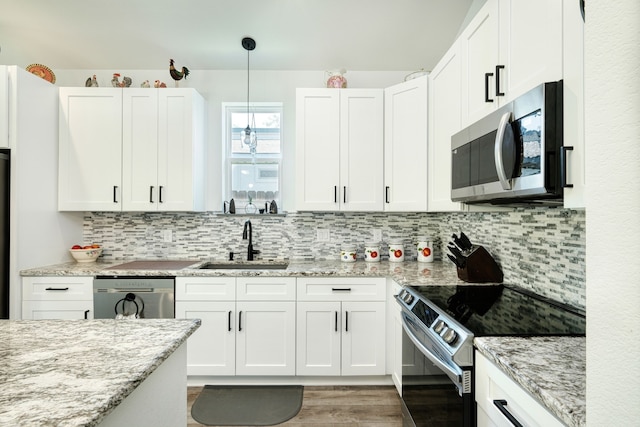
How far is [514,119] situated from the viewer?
51.3 inches

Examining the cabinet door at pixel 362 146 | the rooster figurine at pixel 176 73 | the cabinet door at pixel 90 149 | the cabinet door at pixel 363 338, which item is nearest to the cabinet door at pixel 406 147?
the cabinet door at pixel 362 146

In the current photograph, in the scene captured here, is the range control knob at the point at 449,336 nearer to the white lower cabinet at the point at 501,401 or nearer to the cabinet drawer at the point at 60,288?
the white lower cabinet at the point at 501,401

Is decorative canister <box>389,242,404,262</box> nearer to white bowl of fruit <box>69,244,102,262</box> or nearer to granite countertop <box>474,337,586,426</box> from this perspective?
granite countertop <box>474,337,586,426</box>

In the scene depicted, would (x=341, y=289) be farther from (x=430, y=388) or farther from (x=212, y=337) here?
(x=430, y=388)

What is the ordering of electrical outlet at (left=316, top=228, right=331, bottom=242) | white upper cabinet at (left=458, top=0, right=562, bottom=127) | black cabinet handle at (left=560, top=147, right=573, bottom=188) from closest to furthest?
black cabinet handle at (left=560, top=147, right=573, bottom=188) < white upper cabinet at (left=458, top=0, right=562, bottom=127) < electrical outlet at (left=316, top=228, right=331, bottom=242)

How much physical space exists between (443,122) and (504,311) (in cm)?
131

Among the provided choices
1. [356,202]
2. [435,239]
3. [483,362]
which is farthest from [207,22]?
[483,362]

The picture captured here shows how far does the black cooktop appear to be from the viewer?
1.28 m

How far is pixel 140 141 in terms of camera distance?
2.88m

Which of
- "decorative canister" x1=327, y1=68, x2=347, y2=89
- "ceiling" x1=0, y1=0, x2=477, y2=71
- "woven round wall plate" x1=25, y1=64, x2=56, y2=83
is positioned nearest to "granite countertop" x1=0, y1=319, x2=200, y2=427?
"decorative canister" x1=327, y1=68, x2=347, y2=89

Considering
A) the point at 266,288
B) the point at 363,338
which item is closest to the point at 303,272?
the point at 266,288

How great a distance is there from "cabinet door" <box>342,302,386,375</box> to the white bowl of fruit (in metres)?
2.24

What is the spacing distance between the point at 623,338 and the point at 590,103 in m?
0.38

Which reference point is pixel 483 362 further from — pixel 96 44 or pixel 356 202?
pixel 96 44
